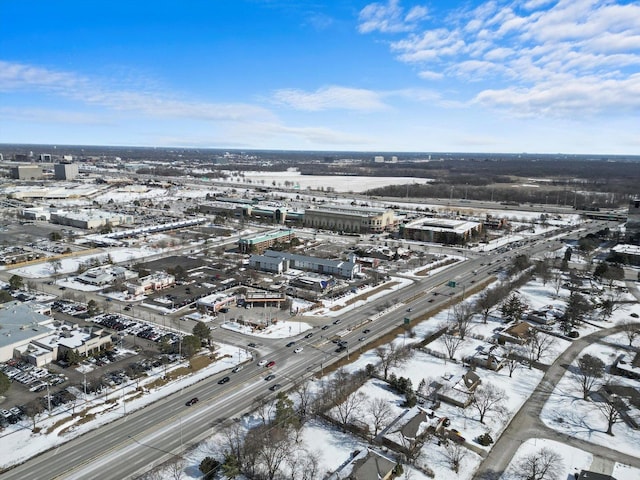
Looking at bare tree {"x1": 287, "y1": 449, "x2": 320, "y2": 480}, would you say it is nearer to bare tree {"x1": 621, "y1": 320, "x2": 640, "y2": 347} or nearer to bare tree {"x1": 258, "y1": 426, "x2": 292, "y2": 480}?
bare tree {"x1": 258, "y1": 426, "x2": 292, "y2": 480}

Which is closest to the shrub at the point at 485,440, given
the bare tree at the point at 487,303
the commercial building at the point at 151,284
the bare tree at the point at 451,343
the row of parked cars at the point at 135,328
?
the bare tree at the point at 451,343

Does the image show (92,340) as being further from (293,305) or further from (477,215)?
(477,215)

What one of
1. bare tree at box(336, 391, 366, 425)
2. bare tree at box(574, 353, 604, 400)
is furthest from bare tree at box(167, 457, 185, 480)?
bare tree at box(574, 353, 604, 400)

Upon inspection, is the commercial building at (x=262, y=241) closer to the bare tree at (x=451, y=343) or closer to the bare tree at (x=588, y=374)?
the bare tree at (x=451, y=343)

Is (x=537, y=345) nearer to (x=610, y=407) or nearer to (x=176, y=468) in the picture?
(x=610, y=407)

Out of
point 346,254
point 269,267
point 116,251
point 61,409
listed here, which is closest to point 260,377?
point 61,409

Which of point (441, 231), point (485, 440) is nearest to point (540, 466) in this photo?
point (485, 440)
